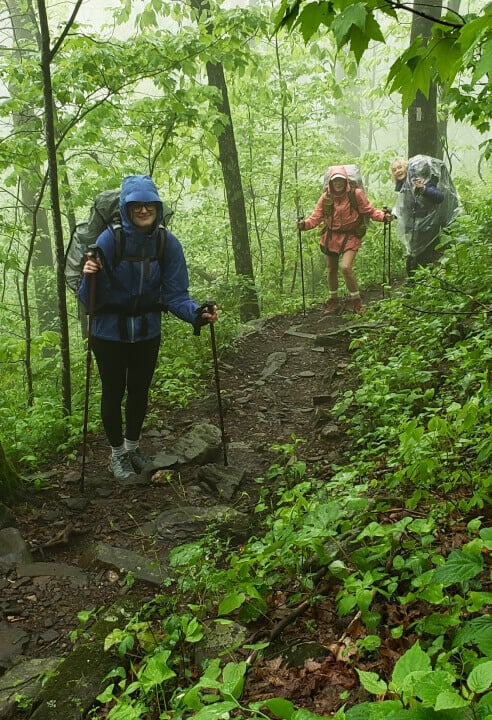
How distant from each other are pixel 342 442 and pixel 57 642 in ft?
9.30

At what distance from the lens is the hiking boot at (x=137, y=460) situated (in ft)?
17.2

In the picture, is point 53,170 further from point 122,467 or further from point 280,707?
point 280,707

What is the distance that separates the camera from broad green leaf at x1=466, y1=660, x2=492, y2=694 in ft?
4.02

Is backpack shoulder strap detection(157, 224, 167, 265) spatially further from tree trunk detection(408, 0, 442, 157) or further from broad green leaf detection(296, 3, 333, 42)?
tree trunk detection(408, 0, 442, 157)

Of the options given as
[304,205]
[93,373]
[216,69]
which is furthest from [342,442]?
[304,205]

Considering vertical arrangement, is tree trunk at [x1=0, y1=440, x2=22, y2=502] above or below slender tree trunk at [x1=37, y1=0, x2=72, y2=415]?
below

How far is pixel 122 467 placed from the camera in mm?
5188

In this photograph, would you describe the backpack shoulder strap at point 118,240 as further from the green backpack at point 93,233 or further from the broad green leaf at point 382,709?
the broad green leaf at point 382,709

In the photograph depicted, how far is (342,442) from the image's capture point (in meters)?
4.99

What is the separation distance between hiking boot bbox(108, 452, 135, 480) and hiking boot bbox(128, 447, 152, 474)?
0.05 metres

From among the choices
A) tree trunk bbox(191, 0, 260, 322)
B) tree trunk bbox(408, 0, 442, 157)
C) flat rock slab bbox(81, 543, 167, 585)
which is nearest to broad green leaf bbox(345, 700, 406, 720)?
flat rock slab bbox(81, 543, 167, 585)

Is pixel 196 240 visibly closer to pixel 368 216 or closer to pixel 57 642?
pixel 368 216

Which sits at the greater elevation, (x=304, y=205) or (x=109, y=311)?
(x=304, y=205)

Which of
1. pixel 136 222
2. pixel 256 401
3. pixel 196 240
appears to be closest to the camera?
pixel 136 222
